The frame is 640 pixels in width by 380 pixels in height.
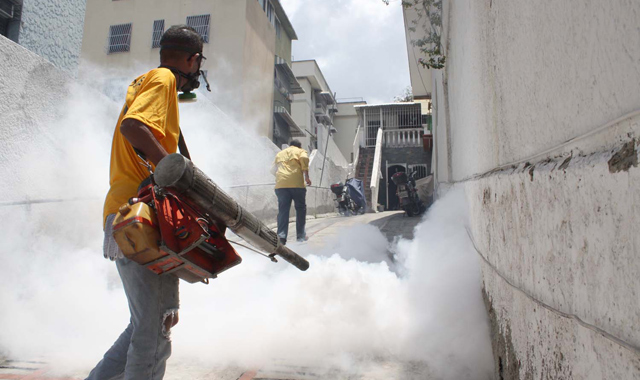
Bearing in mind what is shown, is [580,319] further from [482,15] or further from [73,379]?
[73,379]

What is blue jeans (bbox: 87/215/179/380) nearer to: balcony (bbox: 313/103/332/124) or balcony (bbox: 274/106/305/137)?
balcony (bbox: 274/106/305/137)

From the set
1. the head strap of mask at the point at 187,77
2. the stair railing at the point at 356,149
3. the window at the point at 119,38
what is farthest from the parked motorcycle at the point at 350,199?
the window at the point at 119,38

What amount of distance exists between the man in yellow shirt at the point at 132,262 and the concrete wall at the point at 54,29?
530cm

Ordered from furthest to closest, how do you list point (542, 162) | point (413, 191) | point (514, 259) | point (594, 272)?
point (413, 191), point (514, 259), point (542, 162), point (594, 272)

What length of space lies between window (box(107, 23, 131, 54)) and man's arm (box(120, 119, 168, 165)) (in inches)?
844

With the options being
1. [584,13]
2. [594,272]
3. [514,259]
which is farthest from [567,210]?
[514,259]

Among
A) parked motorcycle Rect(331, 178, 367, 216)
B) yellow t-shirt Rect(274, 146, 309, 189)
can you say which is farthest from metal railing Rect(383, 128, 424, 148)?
yellow t-shirt Rect(274, 146, 309, 189)

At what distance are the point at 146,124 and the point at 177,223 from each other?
411mm

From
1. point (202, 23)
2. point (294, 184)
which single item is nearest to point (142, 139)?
point (294, 184)

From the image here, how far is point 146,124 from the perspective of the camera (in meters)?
1.65

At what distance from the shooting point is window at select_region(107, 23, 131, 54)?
66.6 ft

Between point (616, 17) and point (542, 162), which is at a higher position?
point (616, 17)

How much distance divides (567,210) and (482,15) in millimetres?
1667

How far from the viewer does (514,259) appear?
1.61 meters
